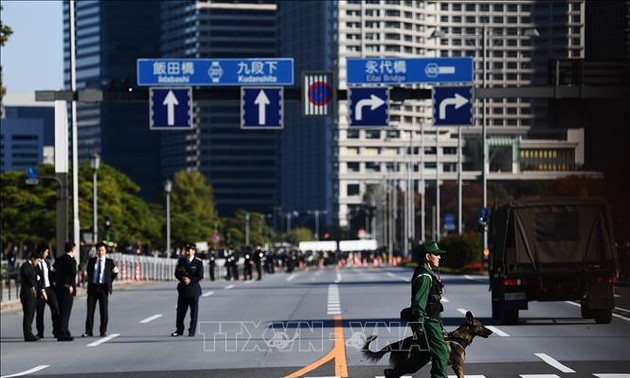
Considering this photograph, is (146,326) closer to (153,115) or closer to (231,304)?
(231,304)

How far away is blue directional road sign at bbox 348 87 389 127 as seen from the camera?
167 feet

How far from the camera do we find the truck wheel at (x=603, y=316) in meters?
29.7

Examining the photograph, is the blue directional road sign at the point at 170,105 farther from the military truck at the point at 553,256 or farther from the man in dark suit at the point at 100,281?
the military truck at the point at 553,256

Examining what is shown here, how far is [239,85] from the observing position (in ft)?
164

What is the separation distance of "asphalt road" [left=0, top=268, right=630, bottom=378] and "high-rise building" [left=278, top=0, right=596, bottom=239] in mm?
12174

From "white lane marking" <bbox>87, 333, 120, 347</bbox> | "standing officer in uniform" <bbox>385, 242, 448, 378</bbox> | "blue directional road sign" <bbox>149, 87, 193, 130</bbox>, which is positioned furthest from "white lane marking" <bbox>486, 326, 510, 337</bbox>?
"blue directional road sign" <bbox>149, 87, 193, 130</bbox>

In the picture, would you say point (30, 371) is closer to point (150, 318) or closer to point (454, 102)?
point (150, 318)

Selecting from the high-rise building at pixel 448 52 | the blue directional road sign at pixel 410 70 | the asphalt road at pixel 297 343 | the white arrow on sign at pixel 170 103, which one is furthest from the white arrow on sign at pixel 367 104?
the asphalt road at pixel 297 343

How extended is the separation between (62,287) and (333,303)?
11.8 meters

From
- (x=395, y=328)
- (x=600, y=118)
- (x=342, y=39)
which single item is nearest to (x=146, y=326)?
(x=395, y=328)

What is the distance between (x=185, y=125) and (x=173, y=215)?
106 meters

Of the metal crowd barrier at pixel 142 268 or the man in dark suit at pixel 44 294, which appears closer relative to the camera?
the man in dark suit at pixel 44 294

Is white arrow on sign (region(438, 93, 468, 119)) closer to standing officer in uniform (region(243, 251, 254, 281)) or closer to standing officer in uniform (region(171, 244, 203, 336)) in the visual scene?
standing officer in uniform (region(171, 244, 203, 336))

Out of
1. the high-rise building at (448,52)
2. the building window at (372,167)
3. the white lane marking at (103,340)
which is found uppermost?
the high-rise building at (448,52)
